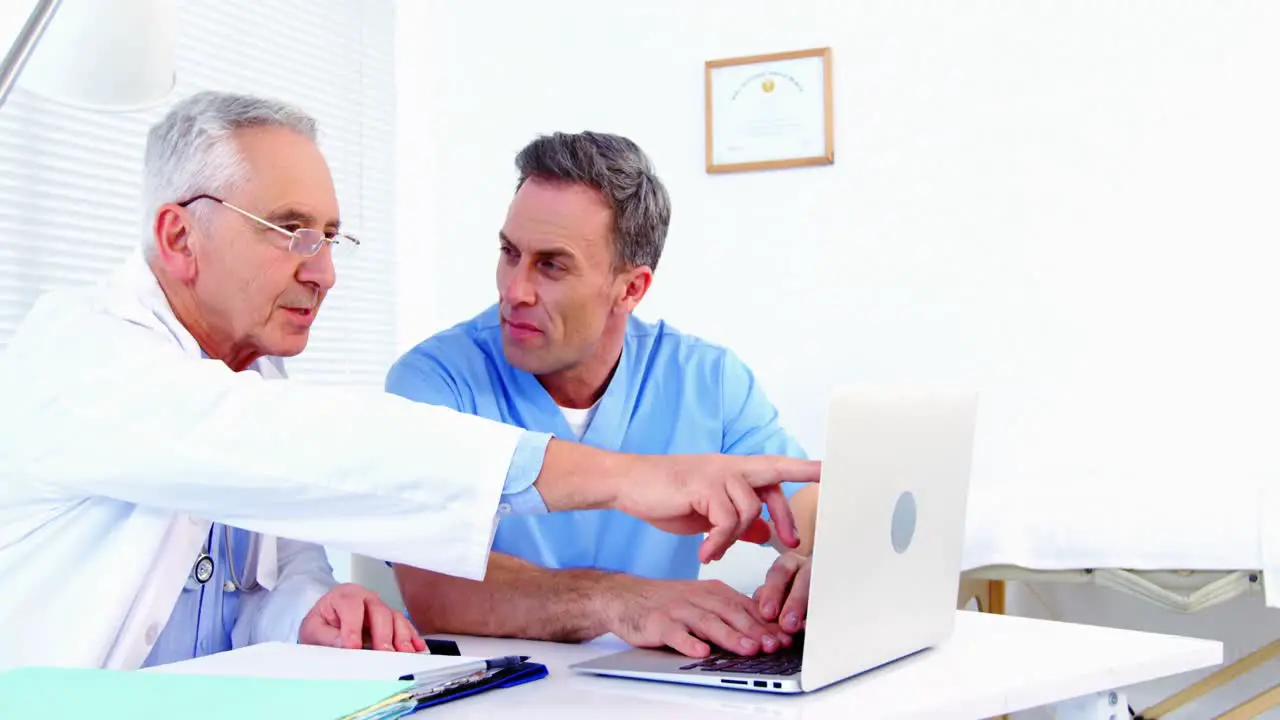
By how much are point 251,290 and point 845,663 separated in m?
0.80

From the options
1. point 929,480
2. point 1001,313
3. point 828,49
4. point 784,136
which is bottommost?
point 929,480

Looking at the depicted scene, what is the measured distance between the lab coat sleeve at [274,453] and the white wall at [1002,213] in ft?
5.89

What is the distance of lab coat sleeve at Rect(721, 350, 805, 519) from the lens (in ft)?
6.25

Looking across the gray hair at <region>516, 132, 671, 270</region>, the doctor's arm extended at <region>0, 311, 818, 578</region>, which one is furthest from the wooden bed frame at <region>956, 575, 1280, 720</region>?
the doctor's arm extended at <region>0, 311, 818, 578</region>

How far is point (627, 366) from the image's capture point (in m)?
1.90

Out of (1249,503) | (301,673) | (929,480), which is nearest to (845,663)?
(929,480)

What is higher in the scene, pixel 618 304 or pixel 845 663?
pixel 618 304

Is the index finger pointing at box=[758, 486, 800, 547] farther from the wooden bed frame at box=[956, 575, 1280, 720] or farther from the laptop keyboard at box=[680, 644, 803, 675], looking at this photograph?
the wooden bed frame at box=[956, 575, 1280, 720]

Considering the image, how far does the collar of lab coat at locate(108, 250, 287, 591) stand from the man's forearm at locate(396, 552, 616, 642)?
16 cm

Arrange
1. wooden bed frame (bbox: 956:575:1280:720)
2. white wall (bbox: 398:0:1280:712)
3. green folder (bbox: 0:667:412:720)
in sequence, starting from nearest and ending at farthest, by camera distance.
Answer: green folder (bbox: 0:667:412:720)
wooden bed frame (bbox: 956:575:1280:720)
white wall (bbox: 398:0:1280:712)

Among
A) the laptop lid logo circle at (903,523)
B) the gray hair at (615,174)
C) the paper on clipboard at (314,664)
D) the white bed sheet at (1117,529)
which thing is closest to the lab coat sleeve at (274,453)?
the paper on clipboard at (314,664)

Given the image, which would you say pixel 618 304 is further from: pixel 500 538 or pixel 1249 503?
pixel 1249 503

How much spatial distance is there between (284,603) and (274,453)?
13.2 inches

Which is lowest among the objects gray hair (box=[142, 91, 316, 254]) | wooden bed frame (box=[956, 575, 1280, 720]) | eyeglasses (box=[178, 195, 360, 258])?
wooden bed frame (box=[956, 575, 1280, 720])
